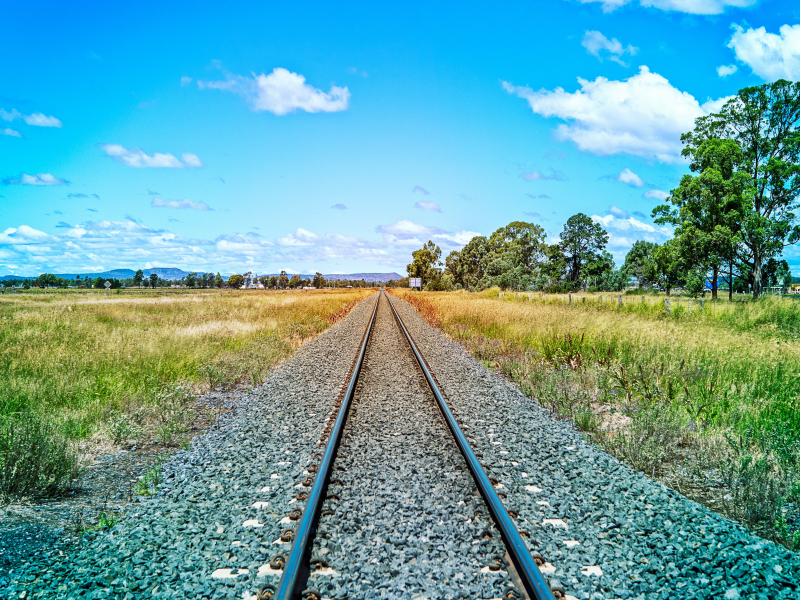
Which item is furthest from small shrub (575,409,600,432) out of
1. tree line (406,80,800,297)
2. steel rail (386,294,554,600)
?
tree line (406,80,800,297)

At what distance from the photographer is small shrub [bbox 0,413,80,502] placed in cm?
370

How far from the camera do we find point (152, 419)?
235 inches

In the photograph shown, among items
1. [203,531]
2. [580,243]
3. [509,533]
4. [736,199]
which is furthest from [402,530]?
[580,243]

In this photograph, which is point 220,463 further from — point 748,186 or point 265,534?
point 748,186

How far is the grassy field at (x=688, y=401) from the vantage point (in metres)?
3.72

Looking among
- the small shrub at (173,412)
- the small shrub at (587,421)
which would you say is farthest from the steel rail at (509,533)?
the small shrub at (173,412)

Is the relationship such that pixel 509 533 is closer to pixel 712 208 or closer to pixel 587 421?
pixel 587 421

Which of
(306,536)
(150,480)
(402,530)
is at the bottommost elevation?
(150,480)

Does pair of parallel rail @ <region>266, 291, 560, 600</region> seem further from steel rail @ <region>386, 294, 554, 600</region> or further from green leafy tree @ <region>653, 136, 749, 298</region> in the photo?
green leafy tree @ <region>653, 136, 749, 298</region>

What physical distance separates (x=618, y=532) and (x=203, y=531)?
3137 millimetres

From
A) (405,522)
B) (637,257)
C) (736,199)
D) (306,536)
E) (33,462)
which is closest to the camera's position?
(306,536)

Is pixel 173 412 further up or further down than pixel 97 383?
further down

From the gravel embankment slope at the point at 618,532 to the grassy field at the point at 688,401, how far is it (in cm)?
38

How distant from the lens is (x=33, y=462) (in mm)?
3941
